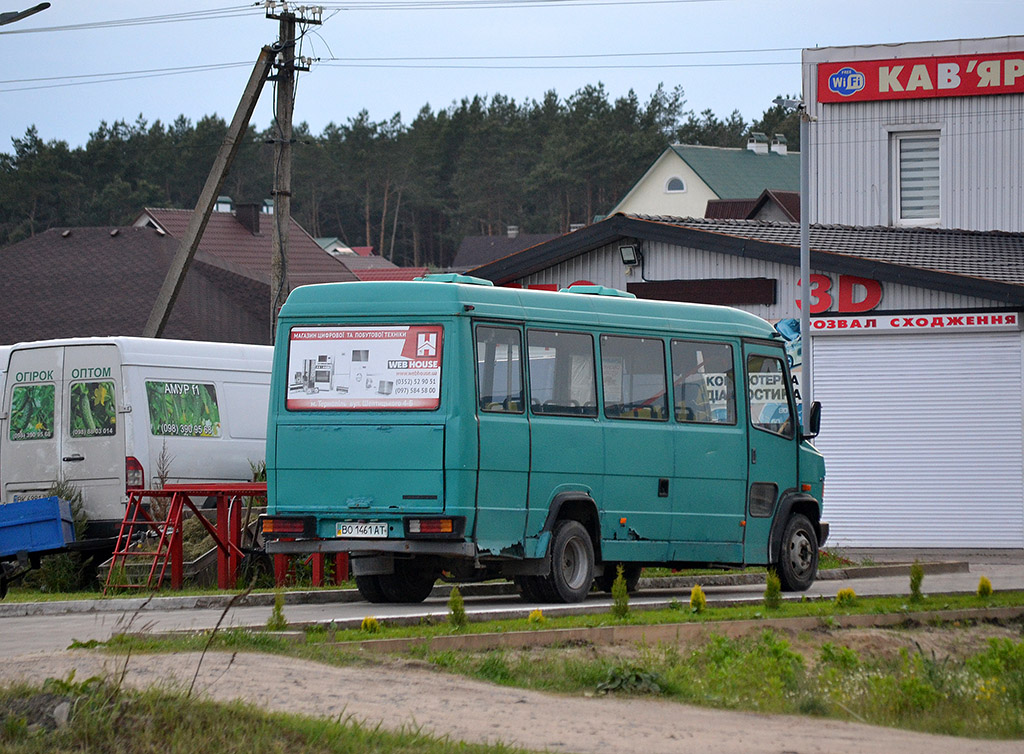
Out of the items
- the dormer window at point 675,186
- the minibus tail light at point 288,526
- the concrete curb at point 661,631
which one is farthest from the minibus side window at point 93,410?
the dormer window at point 675,186

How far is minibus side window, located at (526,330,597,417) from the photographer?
1431cm

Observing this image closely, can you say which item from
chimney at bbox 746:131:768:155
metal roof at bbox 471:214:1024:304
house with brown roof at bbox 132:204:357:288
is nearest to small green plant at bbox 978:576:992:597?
metal roof at bbox 471:214:1024:304

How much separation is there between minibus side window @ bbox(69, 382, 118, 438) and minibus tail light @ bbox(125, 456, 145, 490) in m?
0.43

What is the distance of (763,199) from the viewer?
58.2m

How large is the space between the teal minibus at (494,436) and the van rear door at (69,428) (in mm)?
4740

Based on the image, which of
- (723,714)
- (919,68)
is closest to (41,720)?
(723,714)

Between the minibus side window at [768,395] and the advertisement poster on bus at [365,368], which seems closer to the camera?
the advertisement poster on bus at [365,368]

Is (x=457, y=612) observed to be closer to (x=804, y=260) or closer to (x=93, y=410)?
(x=93, y=410)

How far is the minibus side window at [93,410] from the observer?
18391mm

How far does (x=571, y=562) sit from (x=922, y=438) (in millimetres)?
13072

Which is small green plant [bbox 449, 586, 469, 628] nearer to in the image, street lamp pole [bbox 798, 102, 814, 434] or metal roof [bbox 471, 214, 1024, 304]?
street lamp pole [bbox 798, 102, 814, 434]

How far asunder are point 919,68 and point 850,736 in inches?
1002

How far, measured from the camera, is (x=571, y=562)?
1466cm

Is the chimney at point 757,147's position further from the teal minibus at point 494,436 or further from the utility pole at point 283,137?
the teal minibus at point 494,436
